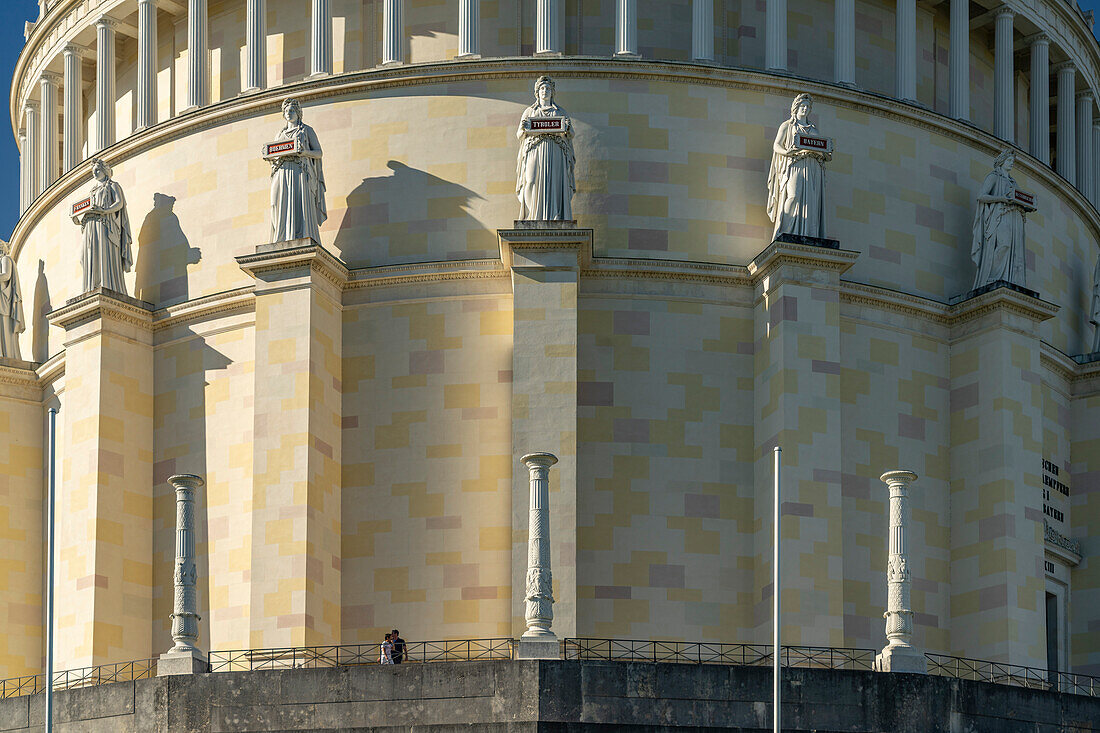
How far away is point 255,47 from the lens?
49281 millimetres

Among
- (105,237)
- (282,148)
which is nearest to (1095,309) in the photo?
(282,148)

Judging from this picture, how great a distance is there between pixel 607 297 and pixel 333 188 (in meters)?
6.81

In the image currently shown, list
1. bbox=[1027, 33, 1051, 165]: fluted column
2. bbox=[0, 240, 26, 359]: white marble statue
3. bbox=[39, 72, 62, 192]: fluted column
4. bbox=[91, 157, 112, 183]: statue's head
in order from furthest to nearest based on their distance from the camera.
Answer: bbox=[39, 72, 62, 192]: fluted column → bbox=[1027, 33, 1051, 165]: fluted column → bbox=[0, 240, 26, 359]: white marble statue → bbox=[91, 157, 112, 183]: statue's head

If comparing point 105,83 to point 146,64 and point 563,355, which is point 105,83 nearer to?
point 146,64

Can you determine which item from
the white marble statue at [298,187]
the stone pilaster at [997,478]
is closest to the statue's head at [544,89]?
the white marble statue at [298,187]

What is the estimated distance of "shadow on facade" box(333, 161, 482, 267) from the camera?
4638 centimetres

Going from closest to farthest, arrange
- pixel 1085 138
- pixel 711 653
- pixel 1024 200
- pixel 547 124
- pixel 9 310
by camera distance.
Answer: pixel 711 653 → pixel 547 124 → pixel 1024 200 → pixel 9 310 → pixel 1085 138

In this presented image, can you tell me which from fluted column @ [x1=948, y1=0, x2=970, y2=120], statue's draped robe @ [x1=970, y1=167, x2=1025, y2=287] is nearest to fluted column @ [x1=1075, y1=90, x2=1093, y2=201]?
fluted column @ [x1=948, y1=0, x2=970, y2=120]

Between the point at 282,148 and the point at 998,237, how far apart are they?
16.2 metres

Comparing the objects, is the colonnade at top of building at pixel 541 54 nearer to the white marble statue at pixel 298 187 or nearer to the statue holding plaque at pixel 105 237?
the statue holding plaque at pixel 105 237

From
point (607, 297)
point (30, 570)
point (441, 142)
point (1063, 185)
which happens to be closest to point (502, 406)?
point (607, 297)

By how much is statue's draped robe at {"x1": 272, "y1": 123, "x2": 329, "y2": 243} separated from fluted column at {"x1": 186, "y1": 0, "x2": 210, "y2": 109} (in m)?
4.82

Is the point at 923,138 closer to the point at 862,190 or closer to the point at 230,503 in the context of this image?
the point at 862,190

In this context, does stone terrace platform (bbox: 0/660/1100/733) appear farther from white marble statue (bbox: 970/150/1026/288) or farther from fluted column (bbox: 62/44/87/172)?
fluted column (bbox: 62/44/87/172)
